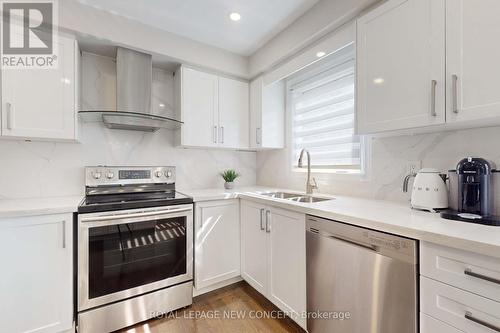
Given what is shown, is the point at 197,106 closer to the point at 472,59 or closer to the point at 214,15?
the point at 214,15

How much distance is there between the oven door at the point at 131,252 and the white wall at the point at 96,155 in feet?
2.25

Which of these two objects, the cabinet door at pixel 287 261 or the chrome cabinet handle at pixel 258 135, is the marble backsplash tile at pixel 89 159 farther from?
the cabinet door at pixel 287 261

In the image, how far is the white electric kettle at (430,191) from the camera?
1296mm

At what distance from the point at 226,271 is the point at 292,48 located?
2.17m

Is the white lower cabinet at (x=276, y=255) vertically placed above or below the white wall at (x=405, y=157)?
below

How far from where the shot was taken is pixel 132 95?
207 cm

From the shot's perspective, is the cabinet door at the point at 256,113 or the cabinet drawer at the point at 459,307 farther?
the cabinet door at the point at 256,113

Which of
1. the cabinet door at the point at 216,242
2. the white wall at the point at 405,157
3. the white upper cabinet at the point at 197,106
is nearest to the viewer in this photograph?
the white wall at the point at 405,157

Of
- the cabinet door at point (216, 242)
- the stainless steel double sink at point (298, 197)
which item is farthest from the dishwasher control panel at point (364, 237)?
the cabinet door at point (216, 242)

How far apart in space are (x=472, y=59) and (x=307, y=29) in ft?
3.96

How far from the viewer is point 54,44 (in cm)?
172

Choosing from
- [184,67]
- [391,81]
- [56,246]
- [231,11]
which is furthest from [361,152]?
[56,246]

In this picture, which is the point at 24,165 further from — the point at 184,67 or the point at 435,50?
the point at 435,50

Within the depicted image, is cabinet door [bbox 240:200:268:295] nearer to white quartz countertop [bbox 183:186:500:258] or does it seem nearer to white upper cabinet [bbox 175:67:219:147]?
white quartz countertop [bbox 183:186:500:258]
